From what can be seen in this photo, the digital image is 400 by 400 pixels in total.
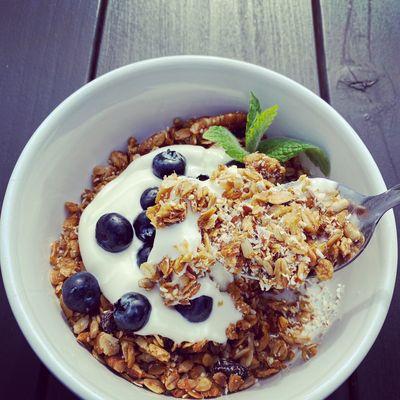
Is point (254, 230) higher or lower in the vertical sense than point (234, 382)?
higher

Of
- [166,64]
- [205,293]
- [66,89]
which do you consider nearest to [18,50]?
[66,89]

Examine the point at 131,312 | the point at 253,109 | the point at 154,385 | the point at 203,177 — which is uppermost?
the point at 253,109

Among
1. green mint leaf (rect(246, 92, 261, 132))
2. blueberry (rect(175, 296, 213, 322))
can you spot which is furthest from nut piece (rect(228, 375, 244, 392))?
green mint leaf (rect(246, 92, 261, 132))

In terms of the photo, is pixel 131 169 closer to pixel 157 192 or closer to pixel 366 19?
pixel 157 192

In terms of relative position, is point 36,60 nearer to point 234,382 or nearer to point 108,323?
point 108,323

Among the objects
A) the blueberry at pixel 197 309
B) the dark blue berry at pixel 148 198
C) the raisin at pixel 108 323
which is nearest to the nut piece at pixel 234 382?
the blueberry at pixel 197 309

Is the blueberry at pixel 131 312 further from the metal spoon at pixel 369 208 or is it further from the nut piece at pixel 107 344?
the metal spoon at pixel 369 208

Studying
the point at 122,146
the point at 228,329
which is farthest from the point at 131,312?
the point at 122,146
